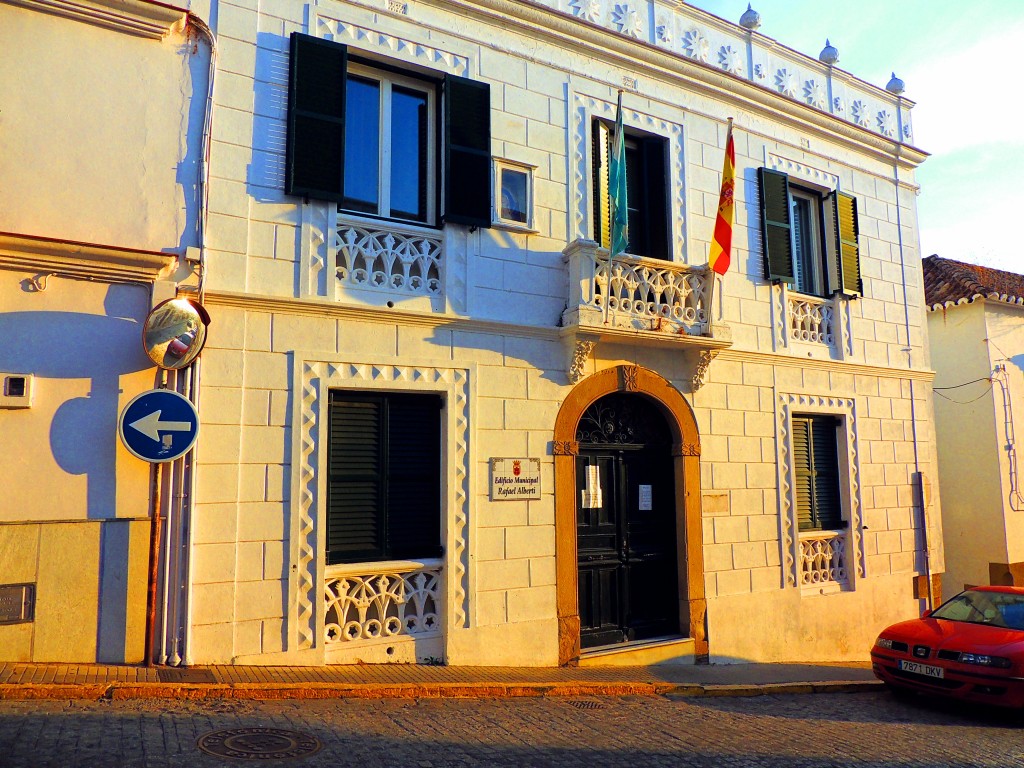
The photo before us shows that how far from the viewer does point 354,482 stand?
26.2 feet

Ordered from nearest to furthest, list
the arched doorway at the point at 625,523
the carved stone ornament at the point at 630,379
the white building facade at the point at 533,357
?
the white building facade at the point at 533,357, the arched doorway at the point at 625,523, the carved stone ornament at the point at 630,379

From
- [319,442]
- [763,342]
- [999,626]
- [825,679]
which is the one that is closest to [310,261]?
[319,442]

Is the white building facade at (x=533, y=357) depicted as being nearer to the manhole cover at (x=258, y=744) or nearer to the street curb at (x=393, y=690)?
the street curb at (x=393, y=690)

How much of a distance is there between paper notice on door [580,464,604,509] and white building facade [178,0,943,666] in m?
0.04

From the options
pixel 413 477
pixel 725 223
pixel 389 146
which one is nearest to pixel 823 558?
pixel 725 223

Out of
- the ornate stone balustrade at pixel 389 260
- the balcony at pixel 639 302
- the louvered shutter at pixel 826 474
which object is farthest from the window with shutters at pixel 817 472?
the ornate stone balustrade at pixel 389 260

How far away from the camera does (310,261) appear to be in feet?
25.8

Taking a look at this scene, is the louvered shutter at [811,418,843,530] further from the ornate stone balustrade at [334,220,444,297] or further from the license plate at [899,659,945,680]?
the ornate stone balustrade at [334,220,444,297]

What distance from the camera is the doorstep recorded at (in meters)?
9.09

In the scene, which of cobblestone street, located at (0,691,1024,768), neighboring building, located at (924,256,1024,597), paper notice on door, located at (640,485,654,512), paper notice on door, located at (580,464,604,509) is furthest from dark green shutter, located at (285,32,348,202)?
neighboring building, located at (924,256,1024,597)

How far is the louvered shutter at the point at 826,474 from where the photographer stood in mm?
11633

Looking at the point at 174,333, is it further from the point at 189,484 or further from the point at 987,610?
the point at 987,610

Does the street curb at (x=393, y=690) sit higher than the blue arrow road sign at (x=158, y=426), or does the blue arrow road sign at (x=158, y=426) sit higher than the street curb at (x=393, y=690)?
the blue arrow road sign at (x=158, y=426)

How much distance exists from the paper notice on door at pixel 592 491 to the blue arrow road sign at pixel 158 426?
464 cm
